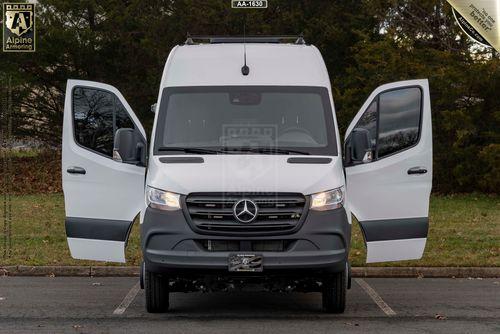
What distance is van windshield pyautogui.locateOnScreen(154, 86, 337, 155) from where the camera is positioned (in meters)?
9.14

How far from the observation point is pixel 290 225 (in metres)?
8.48

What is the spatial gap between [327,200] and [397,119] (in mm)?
1491

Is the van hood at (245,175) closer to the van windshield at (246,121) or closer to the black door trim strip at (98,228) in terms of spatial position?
the van windshield at (246,121)

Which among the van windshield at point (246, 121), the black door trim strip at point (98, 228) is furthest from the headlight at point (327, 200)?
the black door trim strip at point (98, 228)

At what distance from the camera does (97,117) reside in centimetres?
1008

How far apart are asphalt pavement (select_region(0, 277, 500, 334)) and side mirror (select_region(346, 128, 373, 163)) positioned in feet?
5.14

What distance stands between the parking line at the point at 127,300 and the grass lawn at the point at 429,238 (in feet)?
4.92

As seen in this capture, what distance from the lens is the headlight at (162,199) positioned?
28.0 ft

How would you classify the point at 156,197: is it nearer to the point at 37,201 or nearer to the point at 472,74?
the point at 37,201

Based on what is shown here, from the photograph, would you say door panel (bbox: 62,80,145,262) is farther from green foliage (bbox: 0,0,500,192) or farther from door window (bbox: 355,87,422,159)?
green foliage (bbox: 0,0,500,192)

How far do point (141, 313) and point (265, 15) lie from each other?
25.0 meters

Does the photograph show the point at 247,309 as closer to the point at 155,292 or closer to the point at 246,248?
the point at 155,292

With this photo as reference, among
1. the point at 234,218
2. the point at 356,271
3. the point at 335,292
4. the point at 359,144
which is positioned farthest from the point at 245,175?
the point at 356,271
